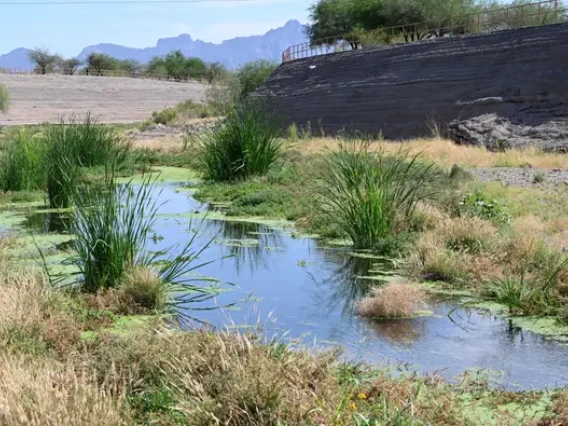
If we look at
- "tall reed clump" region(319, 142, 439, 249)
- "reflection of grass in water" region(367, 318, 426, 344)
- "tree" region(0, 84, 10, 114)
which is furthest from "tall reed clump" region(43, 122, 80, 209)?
"tree" region(0, 84, 10, 114)

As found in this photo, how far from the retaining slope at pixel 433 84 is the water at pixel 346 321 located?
20.9 meters

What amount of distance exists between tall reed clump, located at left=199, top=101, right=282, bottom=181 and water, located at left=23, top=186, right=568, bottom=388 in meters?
6.76

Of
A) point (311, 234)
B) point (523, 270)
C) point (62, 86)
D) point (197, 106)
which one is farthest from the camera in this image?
point (62, 86)

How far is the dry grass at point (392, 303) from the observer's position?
844cm

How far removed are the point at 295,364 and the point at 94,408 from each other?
1.39 m

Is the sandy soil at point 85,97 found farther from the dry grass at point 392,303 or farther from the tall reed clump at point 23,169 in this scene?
the dry grass at point 392,303

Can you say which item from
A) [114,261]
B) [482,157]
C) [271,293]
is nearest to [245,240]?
[271,293]

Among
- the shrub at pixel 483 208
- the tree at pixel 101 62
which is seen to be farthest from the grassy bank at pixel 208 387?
the tree at pixel 101 62

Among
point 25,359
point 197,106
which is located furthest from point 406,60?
point 25,359

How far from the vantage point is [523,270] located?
28.5 ft

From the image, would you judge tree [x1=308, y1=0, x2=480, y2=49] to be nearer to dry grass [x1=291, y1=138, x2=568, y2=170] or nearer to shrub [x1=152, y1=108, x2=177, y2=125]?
shrub [x1=152, y1=108, x2=177, y2=125]

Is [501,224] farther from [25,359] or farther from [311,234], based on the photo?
[25,359]

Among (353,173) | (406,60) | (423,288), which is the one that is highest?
Result: (406,60)

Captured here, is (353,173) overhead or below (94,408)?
overhead
